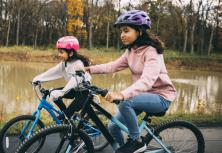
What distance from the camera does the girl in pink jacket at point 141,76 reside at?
3.52m

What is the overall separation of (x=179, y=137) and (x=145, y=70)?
1.09m

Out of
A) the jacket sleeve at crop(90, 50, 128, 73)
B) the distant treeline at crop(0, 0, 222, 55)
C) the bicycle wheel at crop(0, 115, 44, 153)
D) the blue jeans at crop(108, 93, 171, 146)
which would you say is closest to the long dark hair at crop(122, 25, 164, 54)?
the jacket sleeve at crop(90, 50, 128, 73)

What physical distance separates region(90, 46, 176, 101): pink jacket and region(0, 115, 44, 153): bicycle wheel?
109cm

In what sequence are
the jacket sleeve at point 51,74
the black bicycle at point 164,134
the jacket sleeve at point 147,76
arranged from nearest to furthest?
the jacket sleeve at point 147,76 < the black bicycle at point 164,134 < the jacket sleeve at point 51,74

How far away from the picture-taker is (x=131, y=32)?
3.72 meters

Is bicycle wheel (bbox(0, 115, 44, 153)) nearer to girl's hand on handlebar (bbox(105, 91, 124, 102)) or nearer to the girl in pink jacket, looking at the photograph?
the girl in pink jacket

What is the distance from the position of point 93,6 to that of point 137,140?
40.3 m

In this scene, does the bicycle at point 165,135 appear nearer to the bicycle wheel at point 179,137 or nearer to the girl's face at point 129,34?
the bicycle wheel at point 179,137

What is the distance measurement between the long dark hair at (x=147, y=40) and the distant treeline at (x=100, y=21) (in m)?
37.0

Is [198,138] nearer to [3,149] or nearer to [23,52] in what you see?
[3,149]

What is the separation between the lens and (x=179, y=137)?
4.17 metres

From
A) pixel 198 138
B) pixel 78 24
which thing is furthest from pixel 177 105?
pixel 78 24

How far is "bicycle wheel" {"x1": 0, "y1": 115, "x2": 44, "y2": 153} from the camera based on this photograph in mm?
4375

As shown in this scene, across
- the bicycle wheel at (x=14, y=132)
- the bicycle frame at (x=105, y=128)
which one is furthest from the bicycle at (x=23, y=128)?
the bicycle frame at (x=105, y=128)
